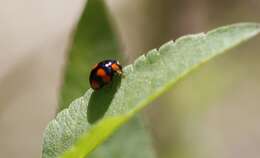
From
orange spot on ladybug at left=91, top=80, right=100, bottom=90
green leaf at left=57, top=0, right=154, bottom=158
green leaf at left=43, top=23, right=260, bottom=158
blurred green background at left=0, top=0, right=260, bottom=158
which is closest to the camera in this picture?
green leaf at left=43, top=23, right=260, bottom=158

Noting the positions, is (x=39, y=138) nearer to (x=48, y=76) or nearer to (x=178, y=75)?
(x=48, y=76)

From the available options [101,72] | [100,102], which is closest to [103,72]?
[101,72]

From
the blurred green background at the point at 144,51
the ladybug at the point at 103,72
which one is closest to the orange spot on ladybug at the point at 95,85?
the ladybug at the point at 103,72

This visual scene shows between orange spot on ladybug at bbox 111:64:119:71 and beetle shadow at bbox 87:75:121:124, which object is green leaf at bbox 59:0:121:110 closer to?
orange spot on ladybug at bbox 111:64:119:71

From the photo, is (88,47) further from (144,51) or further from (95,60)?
(144,51)

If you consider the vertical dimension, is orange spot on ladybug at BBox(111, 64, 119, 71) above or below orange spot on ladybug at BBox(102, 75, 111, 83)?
below

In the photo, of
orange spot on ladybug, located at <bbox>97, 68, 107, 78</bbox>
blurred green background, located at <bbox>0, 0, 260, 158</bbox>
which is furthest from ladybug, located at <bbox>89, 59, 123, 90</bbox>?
blurred green background, located at <bbox>0, 0, 260, 158</bbox>

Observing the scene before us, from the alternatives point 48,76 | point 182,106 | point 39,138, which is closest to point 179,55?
point 182,106
